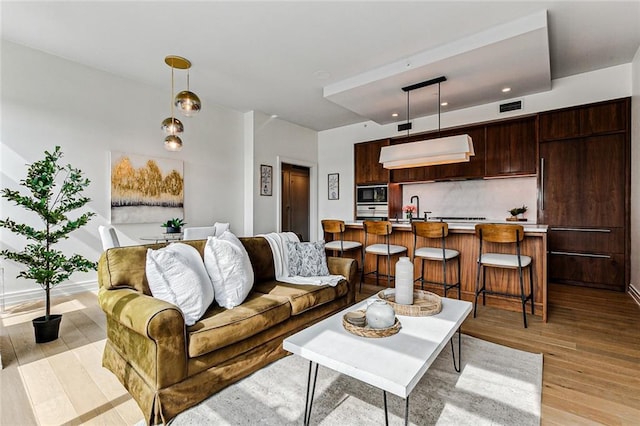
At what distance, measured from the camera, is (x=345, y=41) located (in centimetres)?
331

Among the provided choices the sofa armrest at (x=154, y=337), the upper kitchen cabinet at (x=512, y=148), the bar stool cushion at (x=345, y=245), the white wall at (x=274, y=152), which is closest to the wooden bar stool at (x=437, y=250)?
the bar stool cushion at (x=345, y=245)

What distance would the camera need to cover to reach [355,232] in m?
4.64

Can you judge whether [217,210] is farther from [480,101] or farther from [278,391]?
[480,101]

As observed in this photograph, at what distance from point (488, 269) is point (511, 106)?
2.76 metres

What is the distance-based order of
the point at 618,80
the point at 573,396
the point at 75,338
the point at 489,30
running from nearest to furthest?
the point at 573,396 < the point at 75,338 < the point at 489,30 < the point at 618,80

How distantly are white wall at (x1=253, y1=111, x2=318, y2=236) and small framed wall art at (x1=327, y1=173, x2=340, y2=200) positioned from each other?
54 centimetres

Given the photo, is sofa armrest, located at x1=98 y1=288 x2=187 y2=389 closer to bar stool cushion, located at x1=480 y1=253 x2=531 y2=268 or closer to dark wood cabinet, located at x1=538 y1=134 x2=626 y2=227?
bar stool cushion, located at x1=480 y1=253 x2=531 y2=268

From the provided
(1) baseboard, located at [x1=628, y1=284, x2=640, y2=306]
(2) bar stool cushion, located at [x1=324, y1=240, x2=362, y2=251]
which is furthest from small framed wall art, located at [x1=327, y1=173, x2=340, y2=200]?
(1) baseboard, located at [x1=628, y1=284, x2=640, y2=306]

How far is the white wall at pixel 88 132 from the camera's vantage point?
11.2 feet

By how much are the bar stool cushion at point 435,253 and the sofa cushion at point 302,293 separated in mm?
1198

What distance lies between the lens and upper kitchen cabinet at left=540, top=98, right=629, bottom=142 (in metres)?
3.97

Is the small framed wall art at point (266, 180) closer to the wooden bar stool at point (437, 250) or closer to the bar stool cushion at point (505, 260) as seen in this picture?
the wooden bar stool at point (437, 250)

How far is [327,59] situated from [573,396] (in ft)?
12.4

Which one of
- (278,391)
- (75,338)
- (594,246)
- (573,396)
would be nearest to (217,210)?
(75,338)
